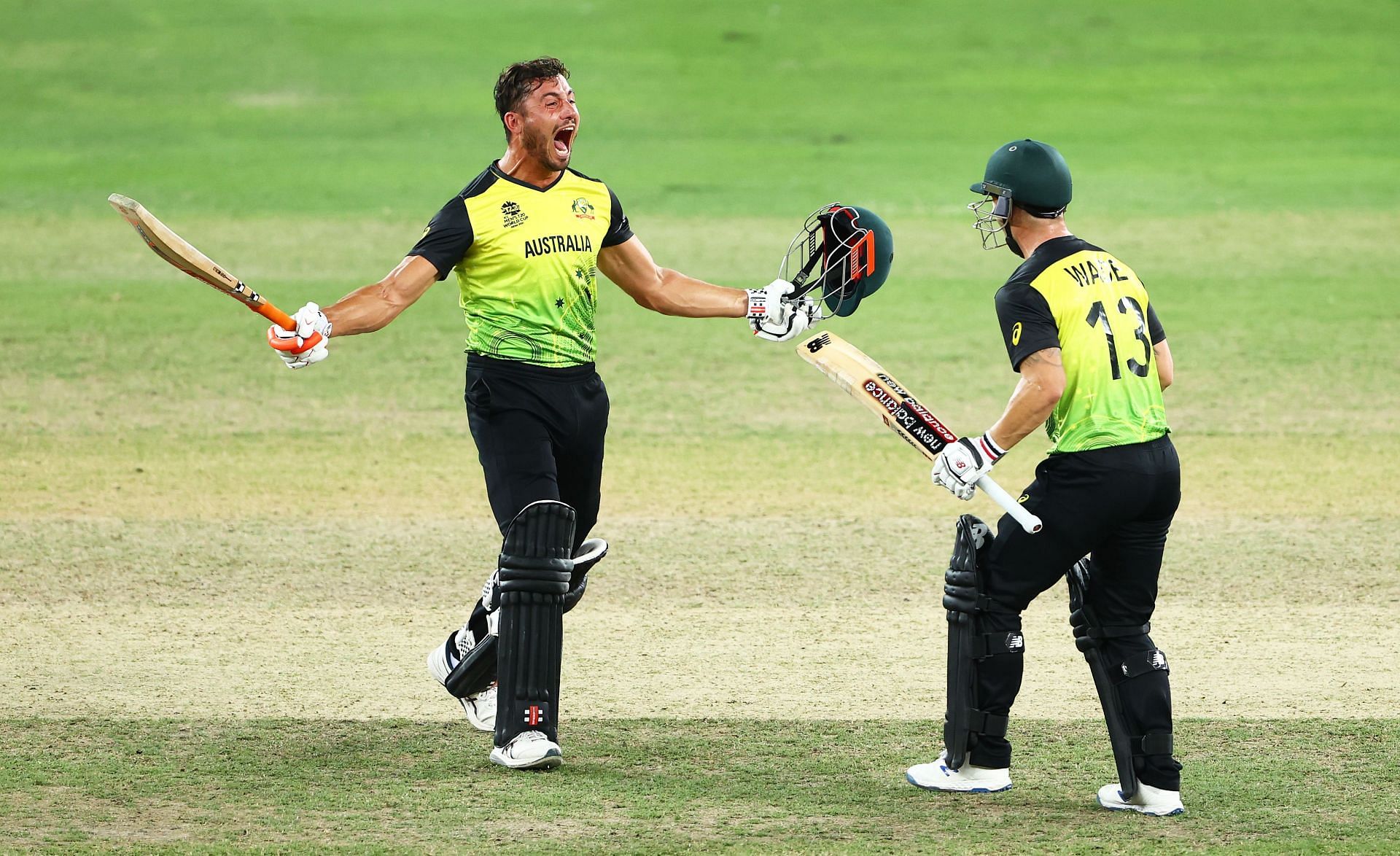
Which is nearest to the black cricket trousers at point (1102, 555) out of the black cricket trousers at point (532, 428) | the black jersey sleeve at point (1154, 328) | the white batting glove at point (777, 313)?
the black jersey sleeve at point (1154, 328)

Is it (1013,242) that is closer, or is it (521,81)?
(1013,242)

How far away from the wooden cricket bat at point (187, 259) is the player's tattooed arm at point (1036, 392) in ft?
6.88

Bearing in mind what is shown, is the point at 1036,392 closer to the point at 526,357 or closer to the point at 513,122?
the point at 526,357

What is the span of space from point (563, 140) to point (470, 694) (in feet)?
6.07

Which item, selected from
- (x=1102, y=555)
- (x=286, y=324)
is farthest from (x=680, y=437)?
(x=1102, y=555)

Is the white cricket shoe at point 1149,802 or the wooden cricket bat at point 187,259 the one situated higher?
the wooden cricket bat at point 187,259

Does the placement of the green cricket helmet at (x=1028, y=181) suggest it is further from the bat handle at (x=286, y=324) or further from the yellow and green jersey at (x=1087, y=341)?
the bat handle at (x=286, y=324)

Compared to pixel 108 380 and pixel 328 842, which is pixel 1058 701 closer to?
pixel 328 842

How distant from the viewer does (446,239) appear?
18.0ft

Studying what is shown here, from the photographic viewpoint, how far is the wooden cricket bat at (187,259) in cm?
509

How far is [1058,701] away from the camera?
5.95 m

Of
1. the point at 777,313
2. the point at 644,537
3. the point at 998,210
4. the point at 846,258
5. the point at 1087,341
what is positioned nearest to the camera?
the point at 1087,341

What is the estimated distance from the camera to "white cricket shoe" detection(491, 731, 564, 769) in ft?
16.9

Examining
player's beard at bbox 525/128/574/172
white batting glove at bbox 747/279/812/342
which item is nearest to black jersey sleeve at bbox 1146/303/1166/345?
white batting glove at bbox 747/279/812/342
